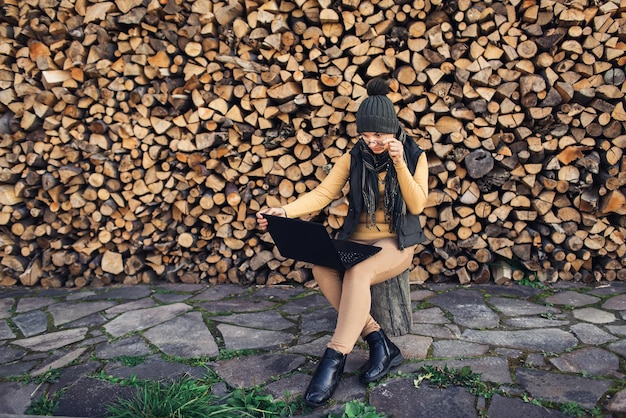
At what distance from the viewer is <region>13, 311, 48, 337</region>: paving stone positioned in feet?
11.3

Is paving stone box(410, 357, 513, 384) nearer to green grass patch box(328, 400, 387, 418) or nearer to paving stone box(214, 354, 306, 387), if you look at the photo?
green grass patch box(328, 400, 387, 418)

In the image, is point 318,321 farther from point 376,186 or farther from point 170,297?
point 170,297

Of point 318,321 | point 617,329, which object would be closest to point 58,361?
point 318,321

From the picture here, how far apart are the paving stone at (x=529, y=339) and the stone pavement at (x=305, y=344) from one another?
0.04 ft

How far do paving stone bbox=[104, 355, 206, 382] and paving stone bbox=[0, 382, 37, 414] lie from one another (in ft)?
1.26

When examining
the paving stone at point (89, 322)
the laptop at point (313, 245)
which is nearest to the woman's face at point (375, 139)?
the laptop at point (313, 245)

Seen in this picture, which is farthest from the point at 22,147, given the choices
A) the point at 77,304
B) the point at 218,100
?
the point at 218,100

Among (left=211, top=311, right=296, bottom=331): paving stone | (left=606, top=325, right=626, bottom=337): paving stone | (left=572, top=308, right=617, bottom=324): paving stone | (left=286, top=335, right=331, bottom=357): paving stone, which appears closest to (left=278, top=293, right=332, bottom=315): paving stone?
(left=211, top=311, right=296, bottom=331): paving stone

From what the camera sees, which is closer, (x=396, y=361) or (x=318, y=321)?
(x=396, y=361)

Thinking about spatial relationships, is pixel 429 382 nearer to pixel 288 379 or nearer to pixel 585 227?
pixel 288 379

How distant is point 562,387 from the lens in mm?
2389

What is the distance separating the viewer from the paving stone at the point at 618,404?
2.17 m

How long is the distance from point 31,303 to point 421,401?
3.29 metres

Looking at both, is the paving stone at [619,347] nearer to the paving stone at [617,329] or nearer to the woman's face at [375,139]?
the paving stone at [617,329]
